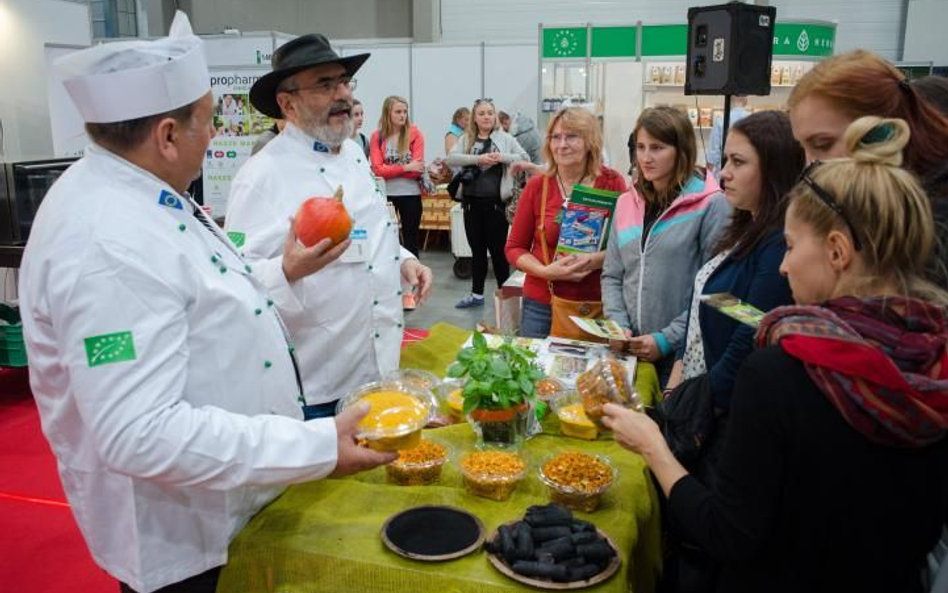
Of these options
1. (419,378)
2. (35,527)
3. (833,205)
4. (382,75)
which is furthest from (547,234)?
(382,75)

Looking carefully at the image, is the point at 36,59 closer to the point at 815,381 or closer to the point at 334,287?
the point at 334,287

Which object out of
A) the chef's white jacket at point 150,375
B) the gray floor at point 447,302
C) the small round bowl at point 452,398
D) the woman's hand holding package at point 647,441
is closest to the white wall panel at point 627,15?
the gray floor at point 447,302

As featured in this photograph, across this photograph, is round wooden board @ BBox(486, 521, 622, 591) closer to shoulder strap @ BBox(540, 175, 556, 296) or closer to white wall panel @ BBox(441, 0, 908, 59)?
shoulder strap @ BBox(540, 175, 556, 296)

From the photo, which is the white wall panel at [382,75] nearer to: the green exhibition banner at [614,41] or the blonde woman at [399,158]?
the green exhibition banner at [614,41]

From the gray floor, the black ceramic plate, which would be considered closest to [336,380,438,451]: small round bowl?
the black ceramic plate

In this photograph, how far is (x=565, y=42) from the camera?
8969mm

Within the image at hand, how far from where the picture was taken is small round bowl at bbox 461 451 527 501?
1.68 m

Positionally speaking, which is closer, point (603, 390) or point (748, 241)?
point (603, 390)

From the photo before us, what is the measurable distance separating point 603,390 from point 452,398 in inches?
22.1

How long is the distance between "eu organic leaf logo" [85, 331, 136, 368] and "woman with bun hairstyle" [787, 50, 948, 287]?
1342 millimetres

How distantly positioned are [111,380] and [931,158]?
60.6 inches

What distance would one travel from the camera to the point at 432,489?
1.72 m

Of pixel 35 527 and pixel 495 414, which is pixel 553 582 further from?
pixel 35 527

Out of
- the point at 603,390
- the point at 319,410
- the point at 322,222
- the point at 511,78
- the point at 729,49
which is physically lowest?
the point at 319,410
